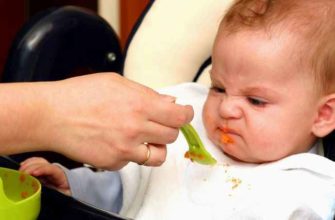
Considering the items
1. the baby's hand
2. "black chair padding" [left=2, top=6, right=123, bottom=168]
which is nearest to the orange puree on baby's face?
the baby's hand

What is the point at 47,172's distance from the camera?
94cm

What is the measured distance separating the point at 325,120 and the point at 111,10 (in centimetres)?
149

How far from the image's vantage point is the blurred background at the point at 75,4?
2268 mm

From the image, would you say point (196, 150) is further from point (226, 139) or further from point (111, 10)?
point (111, 10)

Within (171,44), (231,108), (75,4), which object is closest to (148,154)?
(231,108)

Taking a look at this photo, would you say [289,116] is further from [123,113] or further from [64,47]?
[64,47]

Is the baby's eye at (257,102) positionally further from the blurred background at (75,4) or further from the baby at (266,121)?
the blurred background at (75,4)

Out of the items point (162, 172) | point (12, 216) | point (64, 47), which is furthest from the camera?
point (64, 47)

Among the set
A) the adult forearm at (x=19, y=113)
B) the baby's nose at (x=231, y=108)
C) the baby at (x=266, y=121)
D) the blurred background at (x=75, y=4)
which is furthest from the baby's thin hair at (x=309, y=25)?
the blurred background at (x=75, y=4)

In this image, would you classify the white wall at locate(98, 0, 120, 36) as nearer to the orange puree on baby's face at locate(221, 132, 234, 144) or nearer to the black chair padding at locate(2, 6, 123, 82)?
the black chair padding at locate(2, 6, 123, 82)

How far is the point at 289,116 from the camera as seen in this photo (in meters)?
0.90

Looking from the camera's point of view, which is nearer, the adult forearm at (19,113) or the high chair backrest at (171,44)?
the adult forearm at (19,113)

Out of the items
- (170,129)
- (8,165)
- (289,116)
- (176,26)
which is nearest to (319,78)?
(289,116)

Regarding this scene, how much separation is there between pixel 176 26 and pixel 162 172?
314 mm
